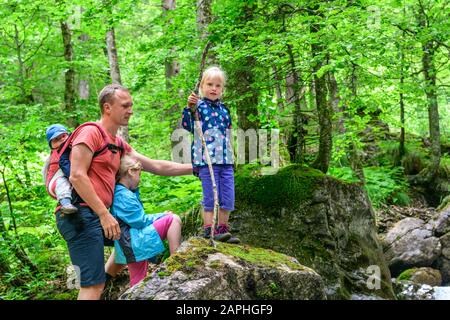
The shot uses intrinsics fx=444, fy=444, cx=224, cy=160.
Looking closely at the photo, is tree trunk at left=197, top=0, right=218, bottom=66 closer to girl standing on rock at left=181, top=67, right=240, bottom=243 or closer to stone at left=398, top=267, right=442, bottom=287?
girl standing on rock at left=181, top=67, right=240, bottom=243

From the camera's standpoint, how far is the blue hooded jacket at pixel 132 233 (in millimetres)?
3570

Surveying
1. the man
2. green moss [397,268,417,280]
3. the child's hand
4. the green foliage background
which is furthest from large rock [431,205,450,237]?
the man

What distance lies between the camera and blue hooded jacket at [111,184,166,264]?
357 cm

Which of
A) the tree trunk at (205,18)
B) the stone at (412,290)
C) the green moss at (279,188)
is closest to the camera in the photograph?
the green moss at (279,188)

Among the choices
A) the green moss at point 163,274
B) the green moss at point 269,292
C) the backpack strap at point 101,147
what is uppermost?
the backpack strap at point 101,147

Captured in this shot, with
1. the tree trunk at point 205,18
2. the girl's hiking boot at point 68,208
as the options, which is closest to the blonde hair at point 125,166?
the girl's hiking boot at point 68,208

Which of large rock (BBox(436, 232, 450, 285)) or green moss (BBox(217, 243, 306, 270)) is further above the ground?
green moss (BBox(217, 243, 306, 270))

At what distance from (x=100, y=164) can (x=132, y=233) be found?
623 millimetres

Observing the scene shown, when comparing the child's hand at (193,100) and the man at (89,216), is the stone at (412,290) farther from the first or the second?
the man at (89,216)

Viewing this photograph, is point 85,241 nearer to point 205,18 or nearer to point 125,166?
point 125,166

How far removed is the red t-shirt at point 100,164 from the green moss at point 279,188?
101 inches

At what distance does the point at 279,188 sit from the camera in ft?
19.0

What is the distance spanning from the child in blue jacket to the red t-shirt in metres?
0.14
